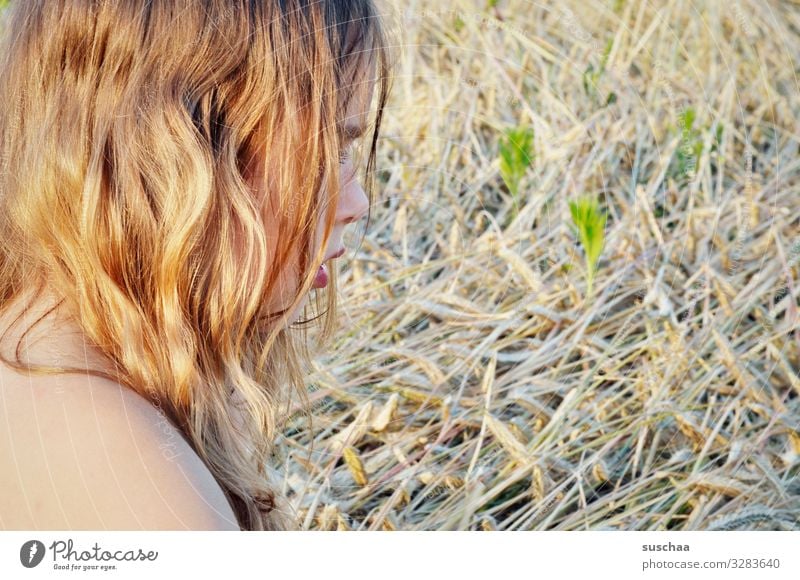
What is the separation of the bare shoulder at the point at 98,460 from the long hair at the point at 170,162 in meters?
0.04

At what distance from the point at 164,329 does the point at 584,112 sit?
1.09 meters

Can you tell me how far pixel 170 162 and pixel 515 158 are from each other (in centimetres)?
84

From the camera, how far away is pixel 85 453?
70 cm

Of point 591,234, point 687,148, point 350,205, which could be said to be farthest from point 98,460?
point 687,148

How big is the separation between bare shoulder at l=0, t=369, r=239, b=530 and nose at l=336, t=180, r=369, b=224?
0.28 meters

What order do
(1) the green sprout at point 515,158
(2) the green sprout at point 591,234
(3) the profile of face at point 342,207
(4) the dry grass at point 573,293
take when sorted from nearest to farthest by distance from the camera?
(3) the profile of face at point 342,207 < (4) the dry grass at point 573,293 < (2) the green sprout at point 591,234 < (1) the green sprout at point 515,158

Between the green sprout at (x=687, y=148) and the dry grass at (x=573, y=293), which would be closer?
the dry grass at (x=573, y=293)

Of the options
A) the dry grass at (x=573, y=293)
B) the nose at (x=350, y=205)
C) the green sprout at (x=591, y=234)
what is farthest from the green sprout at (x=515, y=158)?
the nose at (x=350, y=205)

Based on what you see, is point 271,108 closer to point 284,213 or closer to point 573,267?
point 284,213

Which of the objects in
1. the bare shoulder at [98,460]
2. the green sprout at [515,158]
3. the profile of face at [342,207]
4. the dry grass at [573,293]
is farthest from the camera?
the green sprout at [515,158]

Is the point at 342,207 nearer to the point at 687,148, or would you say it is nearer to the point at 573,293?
the point at 573,293

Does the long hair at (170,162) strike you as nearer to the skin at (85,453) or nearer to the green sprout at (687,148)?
the skin at (85,453)

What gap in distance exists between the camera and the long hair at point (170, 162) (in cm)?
80

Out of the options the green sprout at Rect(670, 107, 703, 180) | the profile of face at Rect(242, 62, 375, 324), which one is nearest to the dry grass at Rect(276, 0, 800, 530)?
the green sprout at Rect(670, 107, 703, 180)
